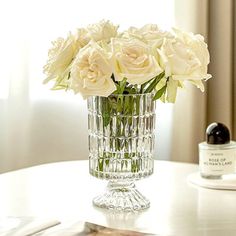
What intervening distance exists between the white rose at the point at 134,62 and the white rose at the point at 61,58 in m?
0.11

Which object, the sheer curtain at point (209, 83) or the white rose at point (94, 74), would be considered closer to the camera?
the white rose at point (94, 74)

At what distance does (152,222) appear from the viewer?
1337 millimetres

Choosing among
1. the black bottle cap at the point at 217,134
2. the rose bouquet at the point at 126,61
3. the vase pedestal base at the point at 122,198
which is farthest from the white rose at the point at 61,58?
the black bottle cap at the point at 217,134

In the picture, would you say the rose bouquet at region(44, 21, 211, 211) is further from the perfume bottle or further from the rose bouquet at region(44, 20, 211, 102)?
the perfume bottle

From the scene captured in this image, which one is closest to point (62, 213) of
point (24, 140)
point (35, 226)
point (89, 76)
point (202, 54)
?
point (35, 226)

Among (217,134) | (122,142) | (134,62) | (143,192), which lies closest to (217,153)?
(217,134)

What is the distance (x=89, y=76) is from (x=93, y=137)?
20cm

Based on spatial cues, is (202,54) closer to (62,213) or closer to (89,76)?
(89,76)

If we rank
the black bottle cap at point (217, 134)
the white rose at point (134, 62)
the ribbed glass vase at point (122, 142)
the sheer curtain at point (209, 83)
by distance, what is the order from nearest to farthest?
the white rose at point (134, 62) → the ribbed glass vase at point (122, 142) → the black bottle cap at point (217, 134) → the sheer curtain at point (209, 83)

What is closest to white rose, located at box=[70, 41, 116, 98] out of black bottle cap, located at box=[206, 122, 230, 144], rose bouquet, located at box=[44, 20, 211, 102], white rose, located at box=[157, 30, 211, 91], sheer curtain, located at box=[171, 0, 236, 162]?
rose bouquet, located at box=[44, 20, 211, 102]

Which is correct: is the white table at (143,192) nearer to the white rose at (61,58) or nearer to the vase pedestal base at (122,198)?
the vase pedestal base at (122,198)

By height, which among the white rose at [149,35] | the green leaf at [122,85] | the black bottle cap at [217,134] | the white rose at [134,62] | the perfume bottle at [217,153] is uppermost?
the white rose at [149,35]

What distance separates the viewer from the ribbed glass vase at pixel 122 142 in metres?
1.37

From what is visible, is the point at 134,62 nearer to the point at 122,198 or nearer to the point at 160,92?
the point at 160,92
